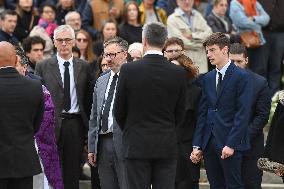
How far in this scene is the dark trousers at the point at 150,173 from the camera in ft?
26.6

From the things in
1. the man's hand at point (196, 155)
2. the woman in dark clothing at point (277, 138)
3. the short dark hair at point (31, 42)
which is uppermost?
the short dark hair at point (31, 42)

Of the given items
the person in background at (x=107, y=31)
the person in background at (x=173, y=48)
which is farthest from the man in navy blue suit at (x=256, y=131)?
the person in background at (x=107, y=31)

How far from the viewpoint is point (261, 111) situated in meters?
9.56

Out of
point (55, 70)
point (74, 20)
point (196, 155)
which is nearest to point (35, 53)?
point (55, 70)

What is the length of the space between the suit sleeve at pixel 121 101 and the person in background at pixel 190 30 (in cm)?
501

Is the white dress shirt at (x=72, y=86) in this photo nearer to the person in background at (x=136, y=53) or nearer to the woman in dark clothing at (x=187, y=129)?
the person in background at (x=136, y=53)

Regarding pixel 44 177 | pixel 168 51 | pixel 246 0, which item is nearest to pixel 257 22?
pixel 246 0

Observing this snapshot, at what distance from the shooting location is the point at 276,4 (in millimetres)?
14367

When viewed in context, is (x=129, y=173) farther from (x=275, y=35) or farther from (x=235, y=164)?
(x=275, y=35)

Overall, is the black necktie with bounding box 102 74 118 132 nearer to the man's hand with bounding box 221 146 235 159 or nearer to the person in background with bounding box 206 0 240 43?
the man's hand with bounding box 221 146 235 159

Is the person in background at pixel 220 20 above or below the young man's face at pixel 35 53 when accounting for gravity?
above

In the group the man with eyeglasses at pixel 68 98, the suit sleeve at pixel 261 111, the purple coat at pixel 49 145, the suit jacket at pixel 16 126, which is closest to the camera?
the suit jacket at pixel 16 126

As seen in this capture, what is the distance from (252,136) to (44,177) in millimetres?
2396

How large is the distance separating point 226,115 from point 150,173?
4.72 feet
